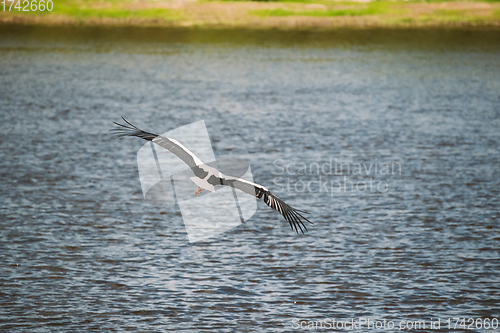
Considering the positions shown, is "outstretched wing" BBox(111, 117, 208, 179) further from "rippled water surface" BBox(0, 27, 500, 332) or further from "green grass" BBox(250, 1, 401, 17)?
"green grass" BBox(250, 1, 401, 17)

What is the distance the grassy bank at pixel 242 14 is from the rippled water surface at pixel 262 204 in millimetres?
26142

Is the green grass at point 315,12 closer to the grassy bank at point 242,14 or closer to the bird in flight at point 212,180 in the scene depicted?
the grassy bank at point 242,14

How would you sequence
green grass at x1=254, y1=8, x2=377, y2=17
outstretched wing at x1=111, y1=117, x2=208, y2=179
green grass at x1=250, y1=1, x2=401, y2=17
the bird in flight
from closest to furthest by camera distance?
1. the bird in flight
2. outstretched wing at x1=111, y1=117, x2=208, y2=179
3. green grass at x1=254, y1=8, x2=377, y2=17
4. green grass at x1=250, y1=1, x2=401, y2=17

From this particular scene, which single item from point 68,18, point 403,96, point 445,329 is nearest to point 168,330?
point 445,329

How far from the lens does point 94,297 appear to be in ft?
45.2

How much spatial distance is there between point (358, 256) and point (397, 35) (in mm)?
54080

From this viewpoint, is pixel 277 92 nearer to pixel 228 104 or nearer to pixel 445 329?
pixel 228 104

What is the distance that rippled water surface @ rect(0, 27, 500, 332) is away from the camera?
13.6 metres

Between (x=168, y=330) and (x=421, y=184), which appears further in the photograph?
(x=421, y=184)

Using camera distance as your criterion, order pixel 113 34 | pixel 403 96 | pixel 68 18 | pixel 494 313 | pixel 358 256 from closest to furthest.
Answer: pixel 494 313 < pixel 358 256 < pixel 403 96 < pixel 113 34 < pixel 68 18

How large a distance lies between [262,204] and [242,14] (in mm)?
53613

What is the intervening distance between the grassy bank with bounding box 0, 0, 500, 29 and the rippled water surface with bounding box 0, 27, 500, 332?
85.8 ft

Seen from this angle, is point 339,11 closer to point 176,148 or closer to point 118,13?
point 118,13

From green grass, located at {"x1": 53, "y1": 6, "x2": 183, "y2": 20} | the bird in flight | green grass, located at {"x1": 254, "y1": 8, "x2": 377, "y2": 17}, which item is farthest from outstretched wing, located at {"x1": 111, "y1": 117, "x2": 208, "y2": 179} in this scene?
green grass, located at {"x1": 53, "y1": 6, "x2": 183, "y2": 20}
